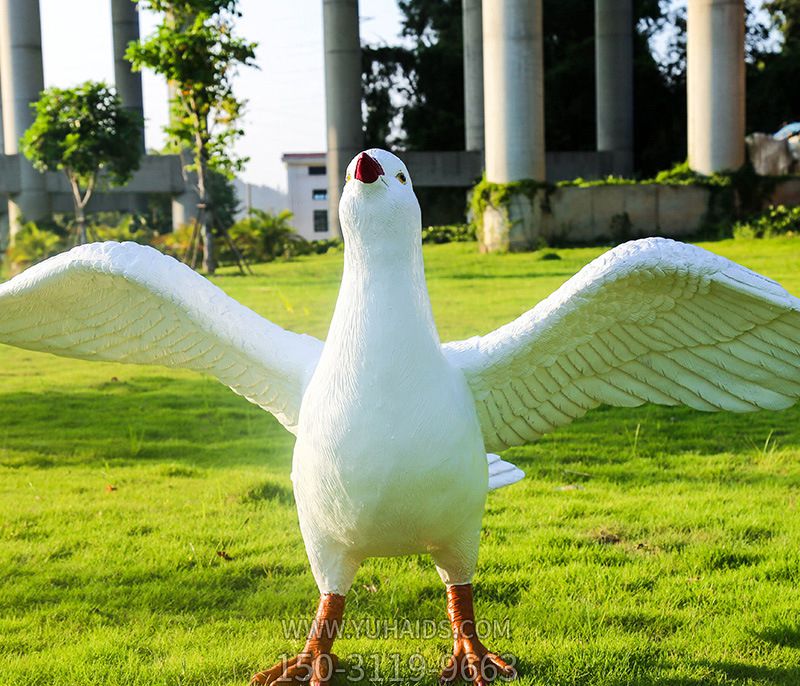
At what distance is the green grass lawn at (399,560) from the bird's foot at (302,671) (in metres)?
0.11

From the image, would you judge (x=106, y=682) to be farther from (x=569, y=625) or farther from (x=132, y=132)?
(x=132, y=132)

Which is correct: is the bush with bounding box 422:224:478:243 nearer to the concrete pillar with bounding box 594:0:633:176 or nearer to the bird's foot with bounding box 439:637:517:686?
the concrete pillar with bounding box 594:0:633:176

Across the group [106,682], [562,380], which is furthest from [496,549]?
[106,682]

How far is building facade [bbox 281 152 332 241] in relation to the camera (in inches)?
1951

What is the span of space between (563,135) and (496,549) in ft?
85.4

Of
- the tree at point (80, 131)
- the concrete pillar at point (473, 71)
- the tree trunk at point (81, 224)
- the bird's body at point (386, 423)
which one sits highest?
the concrete pillar at point (473, 71)

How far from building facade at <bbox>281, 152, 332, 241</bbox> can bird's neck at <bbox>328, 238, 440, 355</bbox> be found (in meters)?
46.8

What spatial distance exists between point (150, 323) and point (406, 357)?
1.09 m

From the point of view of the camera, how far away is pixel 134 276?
304 centimetres

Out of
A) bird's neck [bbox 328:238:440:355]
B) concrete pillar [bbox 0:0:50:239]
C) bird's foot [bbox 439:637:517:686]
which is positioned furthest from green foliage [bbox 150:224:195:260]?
bird's neck [bbox 328:238:440:355]

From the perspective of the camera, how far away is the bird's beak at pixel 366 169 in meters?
2.61

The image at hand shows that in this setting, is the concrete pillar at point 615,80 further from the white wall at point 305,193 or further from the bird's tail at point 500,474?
the white wall at point 305,193

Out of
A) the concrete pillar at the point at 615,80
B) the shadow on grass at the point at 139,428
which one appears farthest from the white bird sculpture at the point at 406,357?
the concrete pillar at the point at 615,80

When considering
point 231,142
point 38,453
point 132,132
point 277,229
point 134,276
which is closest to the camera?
point 134,276
